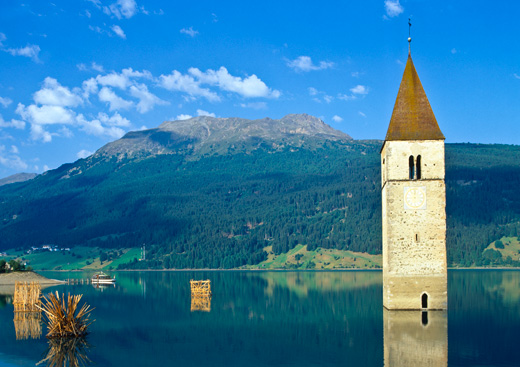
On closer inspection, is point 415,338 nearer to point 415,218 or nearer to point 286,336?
point 286,336

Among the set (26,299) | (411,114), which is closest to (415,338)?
(411,114)

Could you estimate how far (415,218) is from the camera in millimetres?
50875

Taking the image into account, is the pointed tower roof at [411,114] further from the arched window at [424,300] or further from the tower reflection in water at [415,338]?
the tower reflection in water at [415,338]

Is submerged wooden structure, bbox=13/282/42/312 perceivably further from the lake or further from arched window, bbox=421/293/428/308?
arched window, bbox=421/293/428/308

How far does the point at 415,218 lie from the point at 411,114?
9.05 metres

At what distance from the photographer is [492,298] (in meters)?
72.0

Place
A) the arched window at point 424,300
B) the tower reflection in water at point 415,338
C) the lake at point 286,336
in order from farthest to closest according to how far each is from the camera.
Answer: the arched window at point 424,300
the lake at point 286,336
the tower reflection in water at point 415,338

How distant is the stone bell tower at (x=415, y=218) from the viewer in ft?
165

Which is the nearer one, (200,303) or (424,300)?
(424,300)

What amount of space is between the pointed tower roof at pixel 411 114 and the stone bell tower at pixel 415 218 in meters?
0.08

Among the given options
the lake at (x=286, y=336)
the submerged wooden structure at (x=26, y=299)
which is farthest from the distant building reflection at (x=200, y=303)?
the submerged wooden structure at (x=26, y=299)

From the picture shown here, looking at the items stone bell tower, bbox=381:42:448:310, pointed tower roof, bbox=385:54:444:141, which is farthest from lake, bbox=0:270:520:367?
pointed tower roof, bbox=385:54:444:141

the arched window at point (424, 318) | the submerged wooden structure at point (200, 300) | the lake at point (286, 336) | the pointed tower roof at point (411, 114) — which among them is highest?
the pointed tower roof at point (411, 114)

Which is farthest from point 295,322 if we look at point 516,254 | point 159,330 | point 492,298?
point 516,254
